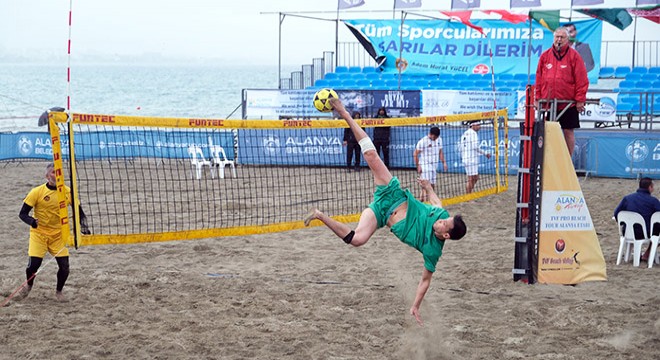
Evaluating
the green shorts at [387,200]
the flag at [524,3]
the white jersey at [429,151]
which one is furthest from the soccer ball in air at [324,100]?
the flag at [524,3]

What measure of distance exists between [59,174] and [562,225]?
17.2ft

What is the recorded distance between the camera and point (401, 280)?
9.06 m

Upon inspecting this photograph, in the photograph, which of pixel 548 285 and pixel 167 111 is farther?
pixel 167 111

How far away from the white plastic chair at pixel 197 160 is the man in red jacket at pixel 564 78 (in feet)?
30.4

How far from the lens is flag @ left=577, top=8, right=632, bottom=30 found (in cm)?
1967

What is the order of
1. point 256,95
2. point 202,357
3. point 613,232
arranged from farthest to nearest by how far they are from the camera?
1. point 256,95
2. point 613,232
3. point 202,357

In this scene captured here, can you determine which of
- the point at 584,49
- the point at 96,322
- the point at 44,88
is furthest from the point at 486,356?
the point at 44,88

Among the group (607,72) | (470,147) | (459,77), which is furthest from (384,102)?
(607,72)

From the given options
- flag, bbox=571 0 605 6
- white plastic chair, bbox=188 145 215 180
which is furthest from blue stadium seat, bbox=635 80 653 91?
white plastic chair, bbox=188 145 215 180

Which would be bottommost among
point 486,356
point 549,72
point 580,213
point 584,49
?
point 486,356

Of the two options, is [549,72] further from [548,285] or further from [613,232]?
[613,232]

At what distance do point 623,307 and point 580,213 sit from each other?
110 cm

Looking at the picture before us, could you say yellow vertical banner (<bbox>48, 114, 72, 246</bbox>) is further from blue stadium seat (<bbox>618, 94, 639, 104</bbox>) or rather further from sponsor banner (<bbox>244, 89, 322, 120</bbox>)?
blue stadium seat (<bbox>618, 94, 639, 104</bbox>)

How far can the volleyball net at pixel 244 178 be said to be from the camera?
9.84 meters
